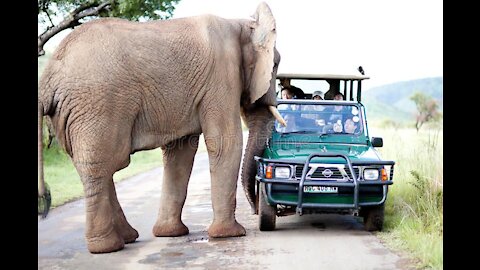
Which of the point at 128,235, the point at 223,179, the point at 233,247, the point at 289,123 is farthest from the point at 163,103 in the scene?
the point at 289,123

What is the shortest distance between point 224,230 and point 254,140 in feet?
5.34

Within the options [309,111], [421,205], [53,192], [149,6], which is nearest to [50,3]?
[149,6]

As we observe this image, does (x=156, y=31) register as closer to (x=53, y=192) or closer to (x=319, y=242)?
(x=319, y=242)

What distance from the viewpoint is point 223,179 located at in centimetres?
962

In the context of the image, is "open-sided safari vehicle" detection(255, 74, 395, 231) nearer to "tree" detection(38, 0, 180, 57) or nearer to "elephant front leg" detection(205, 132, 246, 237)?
"elephant front leg" detection(205, 132, 246, 237)

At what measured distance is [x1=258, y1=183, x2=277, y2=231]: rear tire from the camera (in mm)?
9594

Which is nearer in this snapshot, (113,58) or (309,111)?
(113,58)

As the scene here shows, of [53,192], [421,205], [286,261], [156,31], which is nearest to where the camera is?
[286,261]

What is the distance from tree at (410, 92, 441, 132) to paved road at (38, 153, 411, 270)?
46.4 m

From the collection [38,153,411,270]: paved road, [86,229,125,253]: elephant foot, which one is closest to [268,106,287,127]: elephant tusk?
[38,153,411,270]: paved road

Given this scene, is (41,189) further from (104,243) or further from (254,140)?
(254,140)

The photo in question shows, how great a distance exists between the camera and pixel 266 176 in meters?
9.50

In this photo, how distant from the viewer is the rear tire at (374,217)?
9.66m

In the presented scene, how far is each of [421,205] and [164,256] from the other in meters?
4.23
